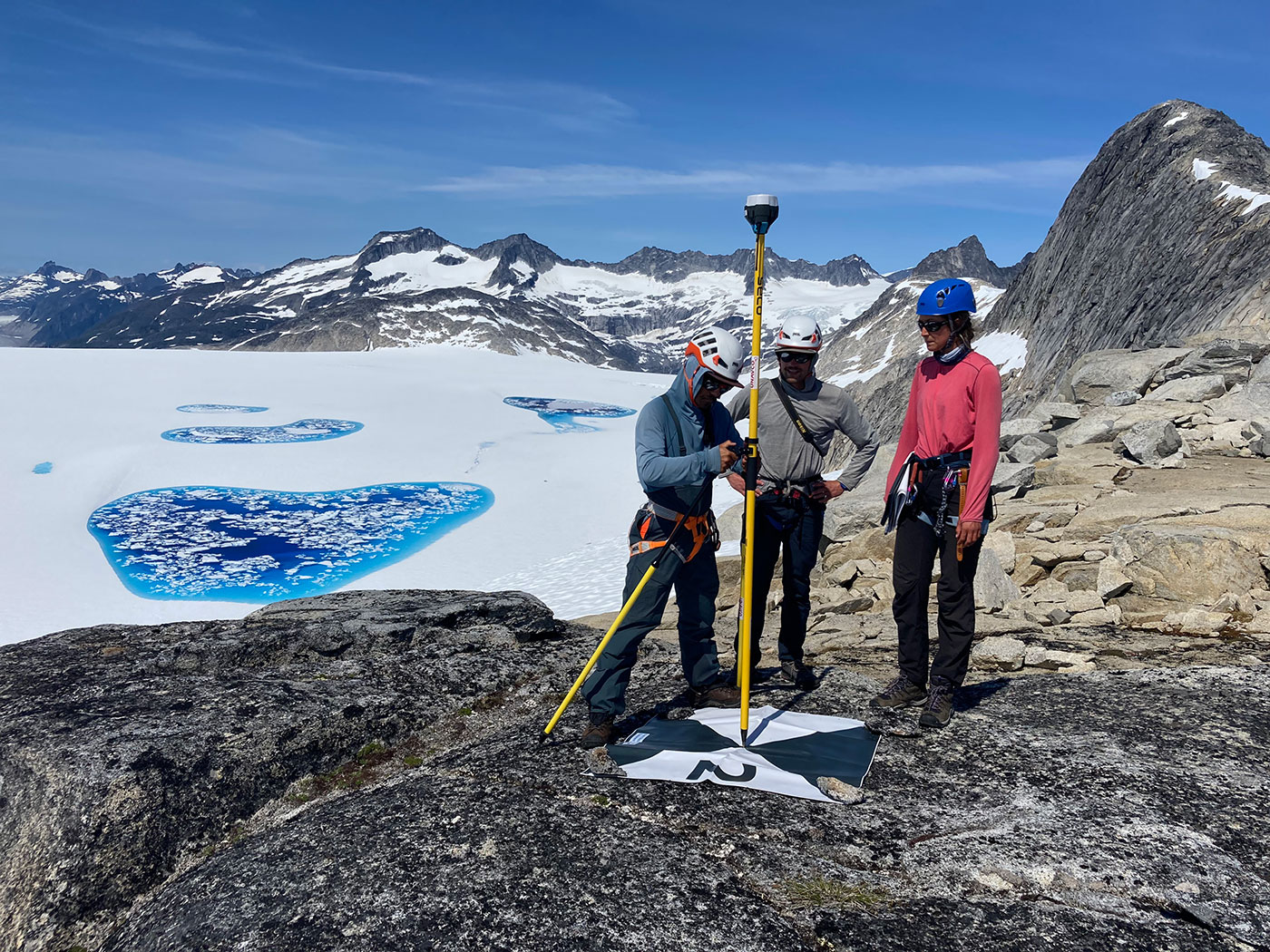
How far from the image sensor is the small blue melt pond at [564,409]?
6119cm

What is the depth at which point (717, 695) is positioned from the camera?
602 cm

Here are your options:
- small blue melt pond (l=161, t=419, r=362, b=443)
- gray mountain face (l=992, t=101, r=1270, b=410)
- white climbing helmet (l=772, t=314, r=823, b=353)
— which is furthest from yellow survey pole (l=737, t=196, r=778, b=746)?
small blue melt pond (l=161, t=419, r=362, b=443)

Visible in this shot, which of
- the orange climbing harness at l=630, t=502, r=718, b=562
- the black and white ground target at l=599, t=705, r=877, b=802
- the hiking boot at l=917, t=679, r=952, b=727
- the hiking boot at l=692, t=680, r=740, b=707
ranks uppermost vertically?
the orange climbing harness at l=630, t=502, r=718, b=562

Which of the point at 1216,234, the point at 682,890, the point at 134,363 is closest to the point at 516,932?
the point at 682,890

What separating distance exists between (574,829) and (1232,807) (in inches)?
132

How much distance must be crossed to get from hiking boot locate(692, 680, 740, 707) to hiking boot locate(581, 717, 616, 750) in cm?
93

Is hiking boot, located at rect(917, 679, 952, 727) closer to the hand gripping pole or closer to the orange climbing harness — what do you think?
the orange climbing harness

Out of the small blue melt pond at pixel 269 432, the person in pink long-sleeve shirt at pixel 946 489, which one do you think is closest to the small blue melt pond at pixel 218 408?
the small blue melt pond at pixel 269 432

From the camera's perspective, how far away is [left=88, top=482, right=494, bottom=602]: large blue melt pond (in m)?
25.2

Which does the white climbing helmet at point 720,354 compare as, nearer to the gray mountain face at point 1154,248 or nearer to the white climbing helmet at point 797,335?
the white climbing helmet at point 797,335

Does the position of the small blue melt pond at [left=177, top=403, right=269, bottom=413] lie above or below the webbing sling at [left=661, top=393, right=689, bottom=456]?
below

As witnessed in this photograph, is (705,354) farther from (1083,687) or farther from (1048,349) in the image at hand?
(1048,349)

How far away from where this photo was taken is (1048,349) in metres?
39.8

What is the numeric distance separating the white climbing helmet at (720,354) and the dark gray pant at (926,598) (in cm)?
165
